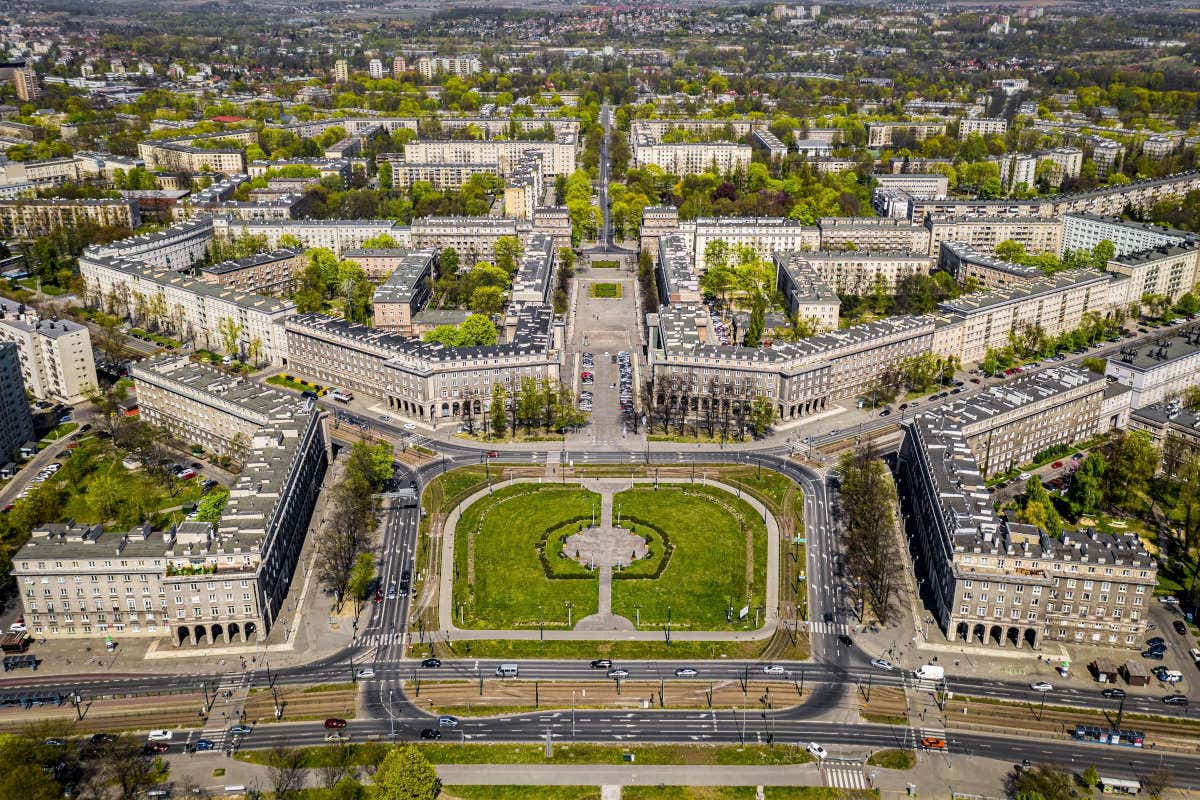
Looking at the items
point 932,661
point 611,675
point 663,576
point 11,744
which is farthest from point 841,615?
point 11,744

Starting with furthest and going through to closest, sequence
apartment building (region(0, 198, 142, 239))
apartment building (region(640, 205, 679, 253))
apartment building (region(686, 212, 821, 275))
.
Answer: apartment building (region(0, 198, 142, 239)) < apartment building (region(640, 205, 679, 253)) < apartment building (region(686, 212, 821, 275))

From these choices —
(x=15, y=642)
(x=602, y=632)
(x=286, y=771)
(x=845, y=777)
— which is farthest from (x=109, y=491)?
(x=845, y=777)

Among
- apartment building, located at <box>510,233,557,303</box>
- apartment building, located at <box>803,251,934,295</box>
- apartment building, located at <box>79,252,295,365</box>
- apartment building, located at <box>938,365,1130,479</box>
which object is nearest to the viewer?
apartment building, located at <box>938,365,1130,479</box>

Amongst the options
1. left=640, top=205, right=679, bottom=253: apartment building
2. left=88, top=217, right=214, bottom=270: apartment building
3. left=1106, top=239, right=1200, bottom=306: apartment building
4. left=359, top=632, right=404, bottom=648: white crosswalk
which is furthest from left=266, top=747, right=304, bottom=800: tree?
left=1106, top=239, right=1200, bottom=306: apartment building

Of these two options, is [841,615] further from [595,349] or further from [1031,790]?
[595,349]

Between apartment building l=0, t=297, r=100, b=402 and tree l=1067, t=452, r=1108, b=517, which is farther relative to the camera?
apartment building l=0, t=297, r=100, b=402

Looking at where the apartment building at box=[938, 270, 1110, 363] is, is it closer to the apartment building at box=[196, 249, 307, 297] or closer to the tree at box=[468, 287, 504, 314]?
the tree at box=[468, 287, 504, 314]
